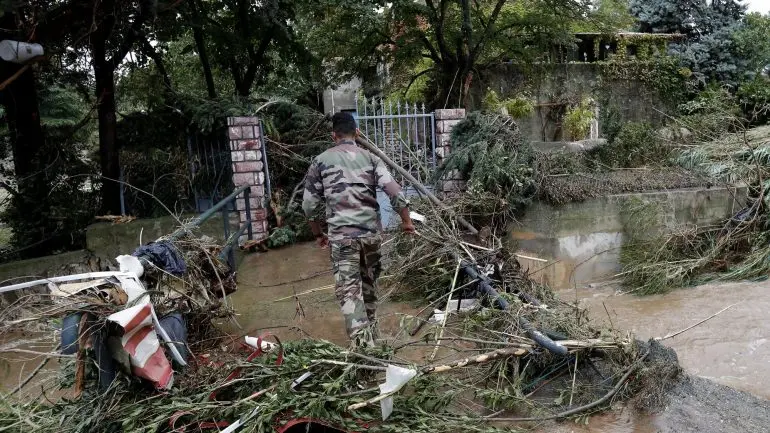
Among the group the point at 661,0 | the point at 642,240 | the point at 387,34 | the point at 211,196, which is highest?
the point at 661,0

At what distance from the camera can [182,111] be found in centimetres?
733

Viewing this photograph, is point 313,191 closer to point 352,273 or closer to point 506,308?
point 352,273

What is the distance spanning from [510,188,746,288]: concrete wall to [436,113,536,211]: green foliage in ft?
1.37

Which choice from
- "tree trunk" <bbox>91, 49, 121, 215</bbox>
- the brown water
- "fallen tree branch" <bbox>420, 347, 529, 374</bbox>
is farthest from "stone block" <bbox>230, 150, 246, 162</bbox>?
"fallen tree branch" <bbox>420, 347, 529, 374</bbox>

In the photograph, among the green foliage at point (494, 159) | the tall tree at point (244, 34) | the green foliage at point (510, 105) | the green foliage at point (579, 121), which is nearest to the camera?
the green foliage at point (494, 159)

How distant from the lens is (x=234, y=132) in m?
6.74

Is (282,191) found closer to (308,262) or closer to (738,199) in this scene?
(308,262)

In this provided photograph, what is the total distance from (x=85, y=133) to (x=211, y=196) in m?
3.48

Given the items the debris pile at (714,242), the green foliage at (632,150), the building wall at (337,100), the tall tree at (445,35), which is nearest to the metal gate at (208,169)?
the tall tree at (445,35)

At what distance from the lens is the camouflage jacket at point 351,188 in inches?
139

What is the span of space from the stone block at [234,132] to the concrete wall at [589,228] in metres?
3.63

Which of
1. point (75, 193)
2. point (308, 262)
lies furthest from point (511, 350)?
point (75, 193)

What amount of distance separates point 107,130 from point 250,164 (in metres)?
2.03

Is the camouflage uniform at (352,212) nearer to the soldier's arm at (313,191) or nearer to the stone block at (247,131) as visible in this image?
the soldier's arm at (313,191)
